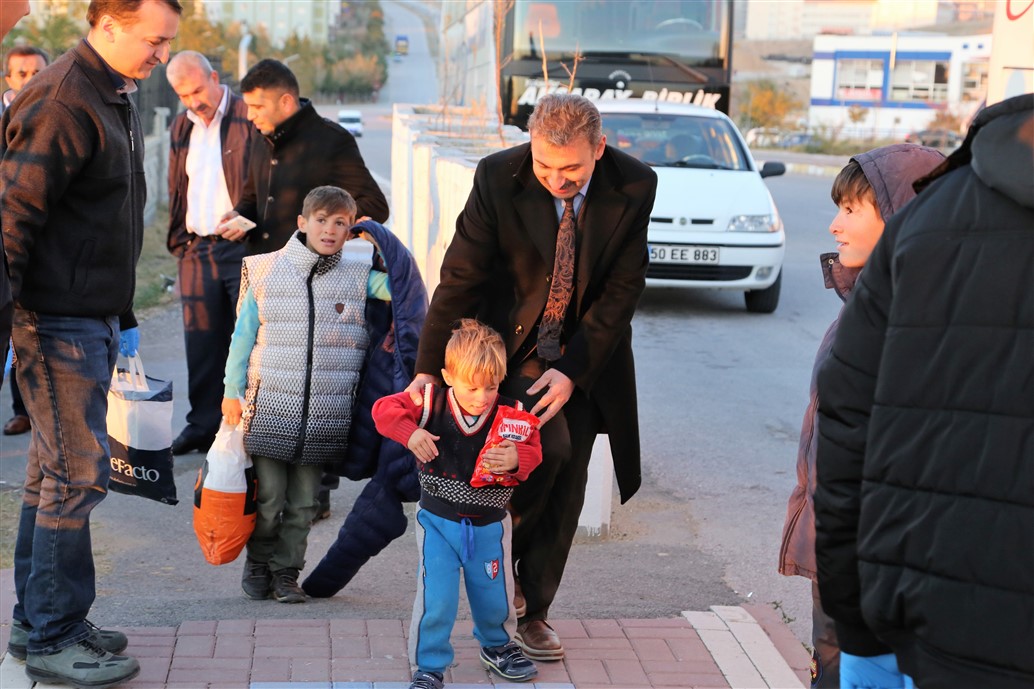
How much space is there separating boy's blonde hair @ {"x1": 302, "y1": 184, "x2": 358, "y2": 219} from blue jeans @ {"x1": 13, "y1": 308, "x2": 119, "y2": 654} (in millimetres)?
1075

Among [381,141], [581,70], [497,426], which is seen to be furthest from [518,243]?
[381,141]

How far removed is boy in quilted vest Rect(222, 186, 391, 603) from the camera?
15.4ft

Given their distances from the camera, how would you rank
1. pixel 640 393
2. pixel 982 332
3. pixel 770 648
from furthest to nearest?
pixel 640 393
pixel 770 648
pixel 982 332

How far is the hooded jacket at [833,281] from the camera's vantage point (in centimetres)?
300

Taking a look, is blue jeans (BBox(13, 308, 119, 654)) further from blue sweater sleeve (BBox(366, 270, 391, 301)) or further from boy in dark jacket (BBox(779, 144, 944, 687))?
boy in dark jacket (BBox(779, 144, 944, 687))

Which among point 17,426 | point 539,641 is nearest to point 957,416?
point 539,641

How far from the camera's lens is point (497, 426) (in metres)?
3.85

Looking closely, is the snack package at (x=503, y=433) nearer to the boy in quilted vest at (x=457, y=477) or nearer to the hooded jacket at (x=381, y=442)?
the boy in quilted vest at (x=457, y=477)

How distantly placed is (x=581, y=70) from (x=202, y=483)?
12374 mm

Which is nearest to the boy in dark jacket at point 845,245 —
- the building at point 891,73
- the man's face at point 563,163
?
the man's face at point 563,163

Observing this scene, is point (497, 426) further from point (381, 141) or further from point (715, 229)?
point (381, 141)

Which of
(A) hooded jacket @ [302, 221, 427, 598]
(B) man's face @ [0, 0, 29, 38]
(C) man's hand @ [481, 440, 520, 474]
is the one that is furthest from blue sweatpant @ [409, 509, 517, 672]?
(B) man's face @ [0, 0, 29, 38]

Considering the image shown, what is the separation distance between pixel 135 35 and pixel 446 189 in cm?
303

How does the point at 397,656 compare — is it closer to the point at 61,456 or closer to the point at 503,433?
the point at 503,433
